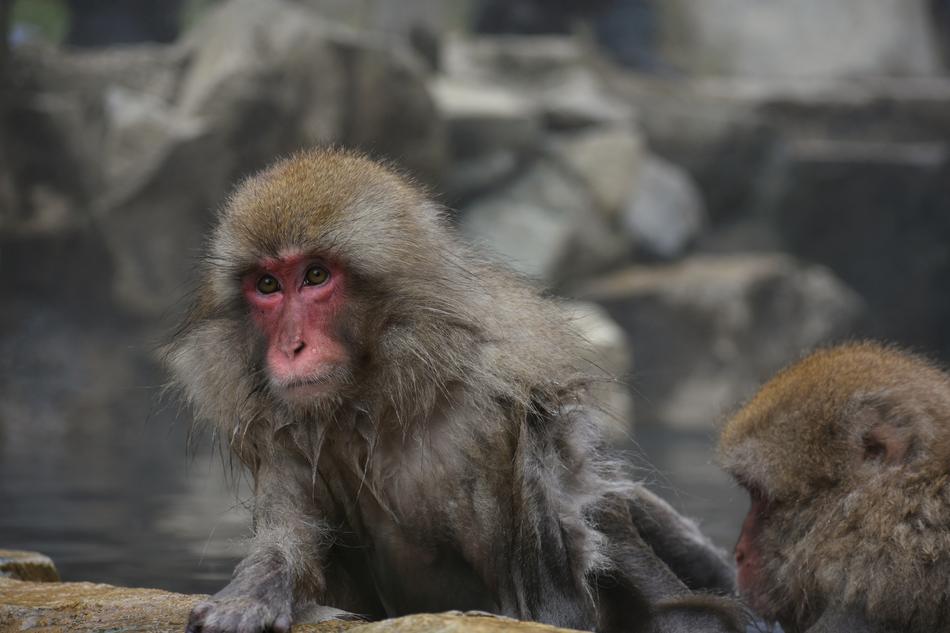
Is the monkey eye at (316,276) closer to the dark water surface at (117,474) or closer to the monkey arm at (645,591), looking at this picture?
the dark water surface at (117,474)

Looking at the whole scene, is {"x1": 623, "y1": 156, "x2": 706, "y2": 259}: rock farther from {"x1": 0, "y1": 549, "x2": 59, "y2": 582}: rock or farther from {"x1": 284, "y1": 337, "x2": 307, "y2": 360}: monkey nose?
{"x1": 284, "y1": 337, "x2": 307, "y2": 360}: monkey nose

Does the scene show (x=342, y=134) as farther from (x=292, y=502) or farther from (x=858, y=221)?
(x=292, y=502)

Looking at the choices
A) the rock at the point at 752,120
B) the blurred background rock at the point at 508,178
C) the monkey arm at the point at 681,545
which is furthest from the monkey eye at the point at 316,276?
the rock at the point at 752,120

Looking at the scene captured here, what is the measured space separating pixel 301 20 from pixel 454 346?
9.35 m

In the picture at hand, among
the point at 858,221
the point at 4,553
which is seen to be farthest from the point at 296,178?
the point at 858,221

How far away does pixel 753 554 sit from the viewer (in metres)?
3.40

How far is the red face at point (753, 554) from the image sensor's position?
338cm

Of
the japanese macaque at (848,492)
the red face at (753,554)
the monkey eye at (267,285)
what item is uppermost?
the monkey eye at (267,285)

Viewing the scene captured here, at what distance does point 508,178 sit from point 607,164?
1.13m

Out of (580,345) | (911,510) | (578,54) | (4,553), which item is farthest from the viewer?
(578,54)

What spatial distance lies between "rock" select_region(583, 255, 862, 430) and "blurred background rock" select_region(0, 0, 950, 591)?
0.03 m

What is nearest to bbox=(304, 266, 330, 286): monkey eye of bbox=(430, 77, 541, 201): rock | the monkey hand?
the monkey hand

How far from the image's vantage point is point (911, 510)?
3000 millimetres

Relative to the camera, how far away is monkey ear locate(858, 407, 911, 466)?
3.11m
